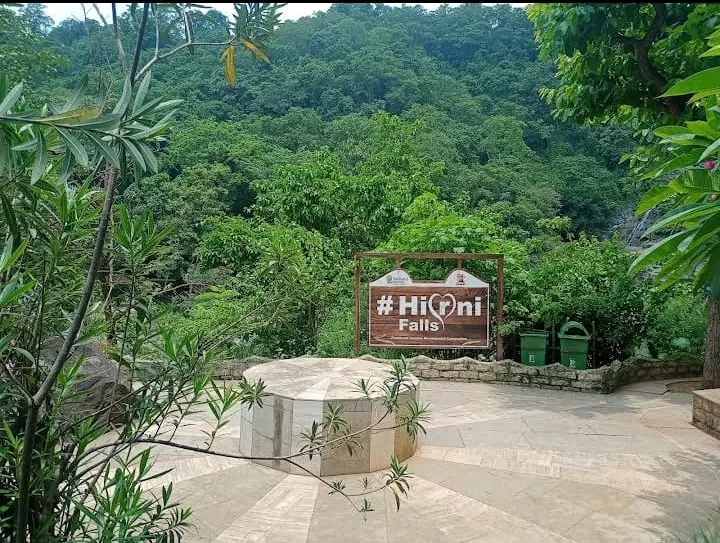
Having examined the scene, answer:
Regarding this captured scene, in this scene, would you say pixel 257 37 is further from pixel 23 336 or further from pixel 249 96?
pixel 249 96

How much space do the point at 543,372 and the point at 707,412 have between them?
226 cm

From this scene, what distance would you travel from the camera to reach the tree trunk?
23.6ft

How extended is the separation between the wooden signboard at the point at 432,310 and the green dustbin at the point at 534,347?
0.51m

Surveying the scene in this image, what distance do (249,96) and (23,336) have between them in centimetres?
2670

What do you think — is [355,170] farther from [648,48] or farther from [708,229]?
[708,229]

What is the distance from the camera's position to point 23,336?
2.04 metres

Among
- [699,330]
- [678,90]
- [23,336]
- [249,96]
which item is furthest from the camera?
[249,96]

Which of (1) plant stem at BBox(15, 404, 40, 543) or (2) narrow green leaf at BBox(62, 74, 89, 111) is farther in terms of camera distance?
(1) plant stem at BBox(15, 404, 40, 543)

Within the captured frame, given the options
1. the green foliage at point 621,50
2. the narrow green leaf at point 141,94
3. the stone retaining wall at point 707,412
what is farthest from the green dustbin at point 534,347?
the narrow green leaf at point 141,94

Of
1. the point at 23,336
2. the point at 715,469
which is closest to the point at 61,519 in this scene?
the point at 23,336

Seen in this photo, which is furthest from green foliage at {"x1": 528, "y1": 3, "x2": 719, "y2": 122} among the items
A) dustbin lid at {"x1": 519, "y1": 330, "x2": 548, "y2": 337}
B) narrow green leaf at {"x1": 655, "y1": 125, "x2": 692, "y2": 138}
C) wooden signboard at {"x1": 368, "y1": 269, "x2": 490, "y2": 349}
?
narrow green leaf at {"x1": 655, "y1": 125, "x2": 692, "y2": 138}

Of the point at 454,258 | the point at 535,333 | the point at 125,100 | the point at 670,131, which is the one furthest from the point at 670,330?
the point at 125,100

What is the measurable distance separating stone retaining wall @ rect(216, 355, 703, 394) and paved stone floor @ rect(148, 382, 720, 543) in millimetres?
1319

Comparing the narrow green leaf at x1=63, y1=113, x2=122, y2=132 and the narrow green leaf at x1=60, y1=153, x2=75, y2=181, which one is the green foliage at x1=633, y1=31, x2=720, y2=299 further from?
the narrow green leaf at x1=60, y1=153, x2=75, y2=181
